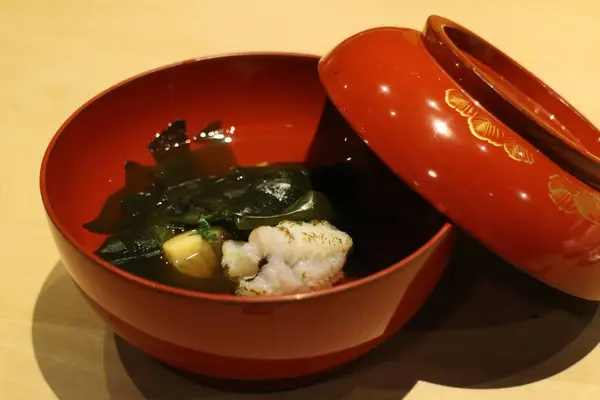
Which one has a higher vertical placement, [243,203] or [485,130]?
[485,130]

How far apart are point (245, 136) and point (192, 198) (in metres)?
0.21

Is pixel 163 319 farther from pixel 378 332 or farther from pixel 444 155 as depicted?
pixel 444 155

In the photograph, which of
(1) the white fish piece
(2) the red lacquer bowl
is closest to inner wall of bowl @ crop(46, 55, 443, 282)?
(2) the red lacquer bowl

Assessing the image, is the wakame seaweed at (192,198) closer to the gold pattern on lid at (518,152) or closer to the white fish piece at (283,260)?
the white fish piece at (283,260)

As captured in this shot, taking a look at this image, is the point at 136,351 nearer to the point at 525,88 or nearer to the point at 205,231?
the point at 205,231

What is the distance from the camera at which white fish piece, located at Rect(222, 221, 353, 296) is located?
0.75 metres

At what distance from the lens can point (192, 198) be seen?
36.9 inches

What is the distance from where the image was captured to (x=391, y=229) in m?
0.94

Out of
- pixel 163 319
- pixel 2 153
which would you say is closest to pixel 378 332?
pixel 163 319

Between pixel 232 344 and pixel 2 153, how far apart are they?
67cm

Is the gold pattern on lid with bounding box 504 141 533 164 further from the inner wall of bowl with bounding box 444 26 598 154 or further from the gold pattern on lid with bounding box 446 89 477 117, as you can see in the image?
the inner wall of bowl with bounding box 444 26 598 154

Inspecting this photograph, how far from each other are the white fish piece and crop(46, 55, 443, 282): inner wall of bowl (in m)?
0.12

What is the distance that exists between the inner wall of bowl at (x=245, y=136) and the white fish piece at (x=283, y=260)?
116 millimetres

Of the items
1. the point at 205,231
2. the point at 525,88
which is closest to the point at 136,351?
the point at 205,231
